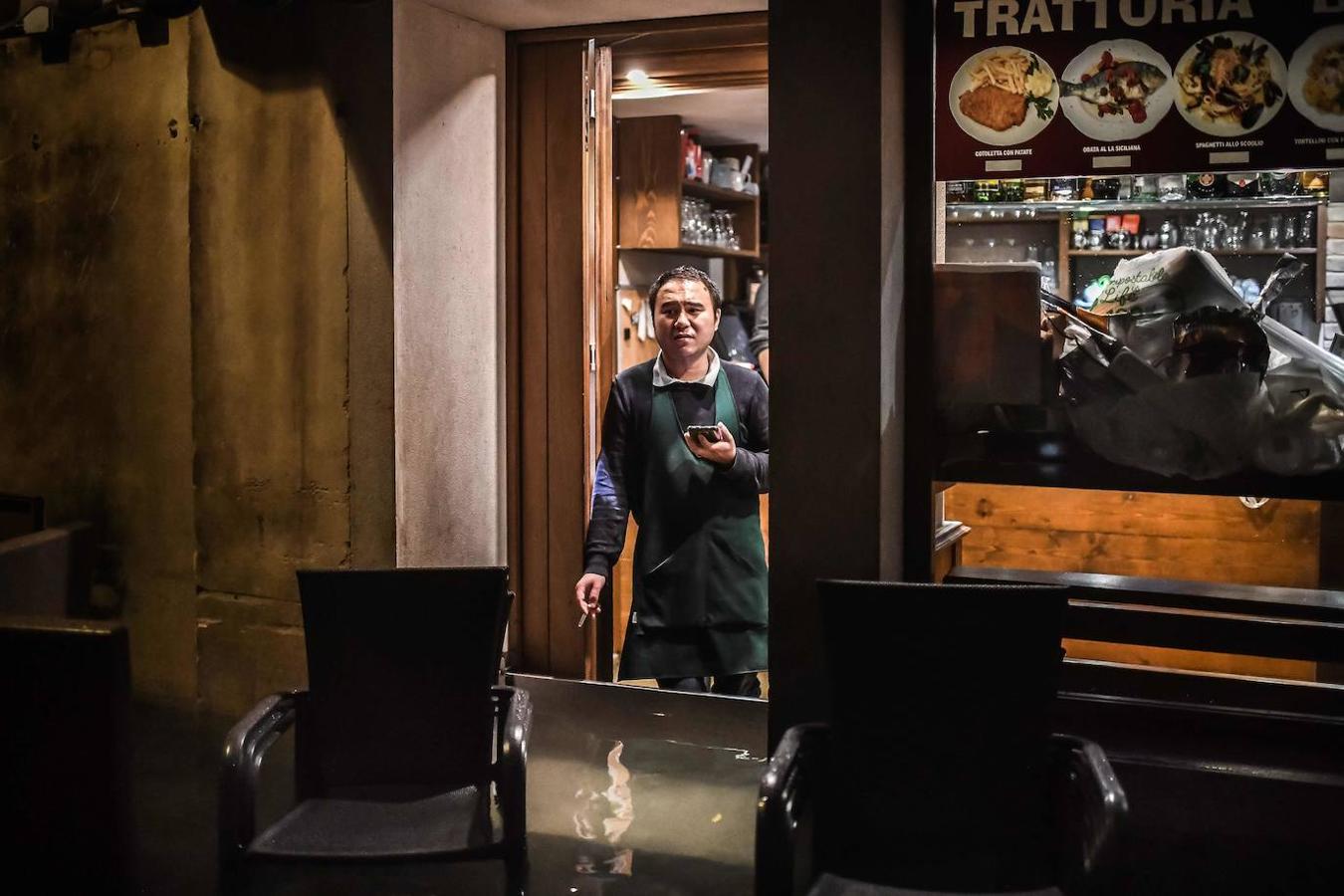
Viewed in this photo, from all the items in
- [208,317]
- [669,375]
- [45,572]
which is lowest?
[45,572]

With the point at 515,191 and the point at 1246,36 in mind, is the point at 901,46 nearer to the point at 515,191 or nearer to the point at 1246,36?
the point at 1246,36

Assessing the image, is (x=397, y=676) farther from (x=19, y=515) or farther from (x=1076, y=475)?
(x=19, y=515)

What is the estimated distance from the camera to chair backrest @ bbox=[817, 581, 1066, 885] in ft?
8.67

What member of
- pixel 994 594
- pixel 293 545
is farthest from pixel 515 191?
pixel 994 594

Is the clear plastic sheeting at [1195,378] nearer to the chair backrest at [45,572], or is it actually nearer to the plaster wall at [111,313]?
the chair backrest at [45,572]

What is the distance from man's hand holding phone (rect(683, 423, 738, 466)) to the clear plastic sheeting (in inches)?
42.1

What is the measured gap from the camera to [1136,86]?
347cm

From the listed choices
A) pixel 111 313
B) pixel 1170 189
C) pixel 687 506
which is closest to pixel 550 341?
pixel 687 506

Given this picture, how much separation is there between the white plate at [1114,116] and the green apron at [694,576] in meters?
1.46

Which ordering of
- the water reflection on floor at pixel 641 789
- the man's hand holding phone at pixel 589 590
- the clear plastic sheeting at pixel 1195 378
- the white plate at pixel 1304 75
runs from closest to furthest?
the white plate at pixel 1304 75
the clear plastic sheeting at pixel 1195 378
the water reflection on floor at pixel 641 789
the man's hand holding phone at pixel 589 590

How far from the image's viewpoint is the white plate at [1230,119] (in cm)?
333

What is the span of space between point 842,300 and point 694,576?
1.15m

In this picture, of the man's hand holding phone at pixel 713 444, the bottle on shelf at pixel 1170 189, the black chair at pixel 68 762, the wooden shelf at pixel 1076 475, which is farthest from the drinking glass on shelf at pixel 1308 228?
the black chair at pixel 68 762

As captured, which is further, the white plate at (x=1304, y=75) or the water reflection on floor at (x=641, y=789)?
the water reflection on floor at (x=641, y=789)
